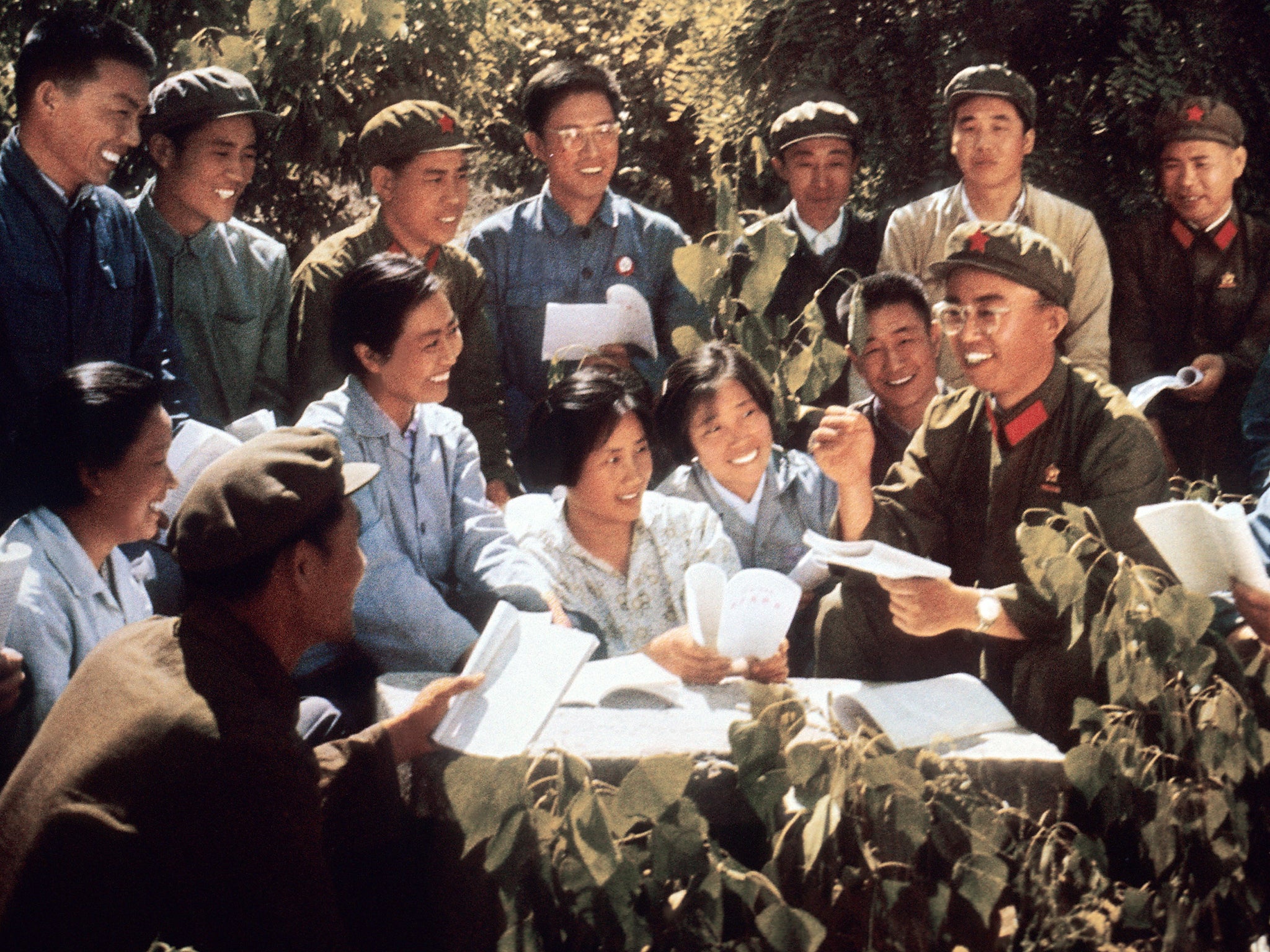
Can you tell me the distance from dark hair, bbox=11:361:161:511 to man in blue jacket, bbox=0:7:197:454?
64cm

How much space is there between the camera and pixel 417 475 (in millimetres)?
3404

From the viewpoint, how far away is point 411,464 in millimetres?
3412

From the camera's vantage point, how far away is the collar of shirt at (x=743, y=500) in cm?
370

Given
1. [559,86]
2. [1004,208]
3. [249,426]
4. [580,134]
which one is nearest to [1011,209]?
[1004,208]

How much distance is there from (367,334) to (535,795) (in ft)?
4.89

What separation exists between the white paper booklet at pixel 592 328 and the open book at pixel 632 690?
156cm

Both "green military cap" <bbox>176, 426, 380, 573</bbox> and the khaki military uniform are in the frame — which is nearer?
"green military cap" <bbox>176, 426, 380, 573</bbox>

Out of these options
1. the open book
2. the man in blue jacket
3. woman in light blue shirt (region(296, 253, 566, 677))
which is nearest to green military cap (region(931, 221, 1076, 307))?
the open book

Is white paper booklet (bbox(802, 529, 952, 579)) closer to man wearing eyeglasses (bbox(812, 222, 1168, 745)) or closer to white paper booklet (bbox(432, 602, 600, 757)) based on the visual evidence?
man wearing eyeglasses (bbox(812, 222, 1168, 745))

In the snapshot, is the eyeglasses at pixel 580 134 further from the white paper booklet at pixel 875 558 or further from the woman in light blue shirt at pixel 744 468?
the white paper booklet at pixel 875 558

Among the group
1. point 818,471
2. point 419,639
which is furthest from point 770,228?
point 419,639

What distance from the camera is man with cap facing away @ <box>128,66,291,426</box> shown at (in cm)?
394

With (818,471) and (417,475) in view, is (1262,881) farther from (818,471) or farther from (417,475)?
(417,475)

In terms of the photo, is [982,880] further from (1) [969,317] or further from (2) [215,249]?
(2) [215,249]
